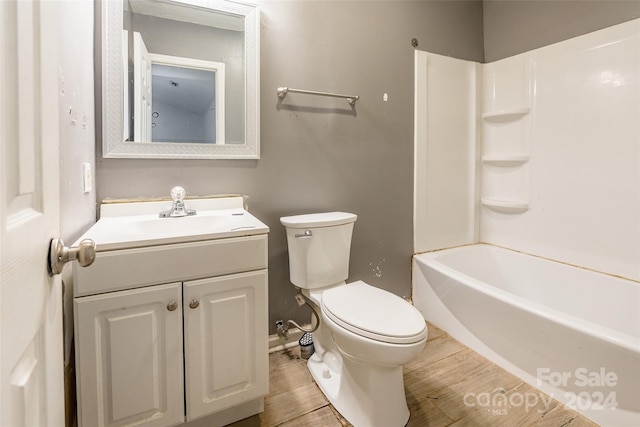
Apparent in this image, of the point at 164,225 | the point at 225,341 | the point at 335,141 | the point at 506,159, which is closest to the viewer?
the point at 225,341

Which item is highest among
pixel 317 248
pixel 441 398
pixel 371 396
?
pixel 317 248

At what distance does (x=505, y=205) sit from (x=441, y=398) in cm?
141

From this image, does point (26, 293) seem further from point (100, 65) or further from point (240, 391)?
point (100, 65)

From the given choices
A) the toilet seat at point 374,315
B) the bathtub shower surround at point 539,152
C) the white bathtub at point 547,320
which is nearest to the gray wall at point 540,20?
the bathtub shower surround at point 539,152

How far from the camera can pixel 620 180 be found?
5.56 feet

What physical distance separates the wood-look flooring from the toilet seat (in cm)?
44

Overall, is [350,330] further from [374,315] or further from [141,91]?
[141,91]

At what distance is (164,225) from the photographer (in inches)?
52.8

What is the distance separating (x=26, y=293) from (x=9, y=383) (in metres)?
0.11

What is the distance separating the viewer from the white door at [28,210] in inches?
14.3

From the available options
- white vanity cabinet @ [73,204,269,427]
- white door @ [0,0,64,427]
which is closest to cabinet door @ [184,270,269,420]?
white vanity cabinet @ [73,204,269,427]

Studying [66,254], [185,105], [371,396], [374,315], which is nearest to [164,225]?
[185,105]

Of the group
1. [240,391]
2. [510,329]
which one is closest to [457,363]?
[510,329]

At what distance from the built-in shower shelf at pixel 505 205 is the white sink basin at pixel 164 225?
1798 mm
